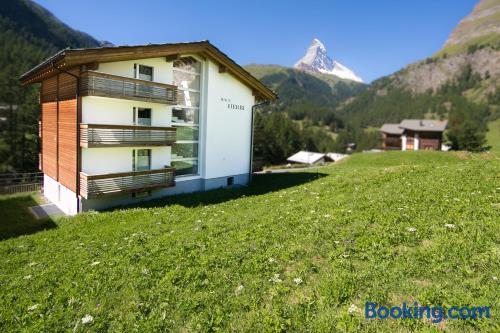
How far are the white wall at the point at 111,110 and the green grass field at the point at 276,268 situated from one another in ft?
20.4

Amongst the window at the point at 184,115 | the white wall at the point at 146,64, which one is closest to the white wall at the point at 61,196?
the white wall at the point at 146,64

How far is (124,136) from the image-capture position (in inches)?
634

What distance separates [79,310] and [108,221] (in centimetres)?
815

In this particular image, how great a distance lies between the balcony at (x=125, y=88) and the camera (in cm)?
1472

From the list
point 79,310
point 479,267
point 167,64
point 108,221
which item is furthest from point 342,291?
point 167,64

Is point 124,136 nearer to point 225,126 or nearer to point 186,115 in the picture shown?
point 186,115

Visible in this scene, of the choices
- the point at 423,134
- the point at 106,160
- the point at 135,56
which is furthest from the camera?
the point at 423,134

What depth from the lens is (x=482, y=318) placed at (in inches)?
174

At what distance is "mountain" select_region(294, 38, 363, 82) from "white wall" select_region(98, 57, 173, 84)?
10.5 m

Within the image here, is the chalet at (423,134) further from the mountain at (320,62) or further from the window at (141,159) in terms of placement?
the window at (141,159)

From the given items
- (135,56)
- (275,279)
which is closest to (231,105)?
(135,56)

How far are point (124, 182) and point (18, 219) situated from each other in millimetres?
5991

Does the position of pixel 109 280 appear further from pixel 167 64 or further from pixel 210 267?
pixel 167 64

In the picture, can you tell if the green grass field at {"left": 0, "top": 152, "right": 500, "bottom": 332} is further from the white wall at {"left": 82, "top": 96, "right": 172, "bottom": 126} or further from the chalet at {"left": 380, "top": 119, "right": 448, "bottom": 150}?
the chalet at {"left": 380, "top": 119, "right": 448, "bottom": 150}
